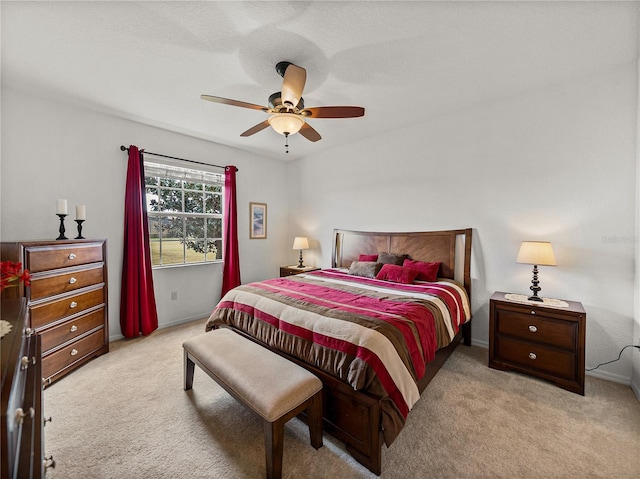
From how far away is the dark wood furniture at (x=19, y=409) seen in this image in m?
0.61

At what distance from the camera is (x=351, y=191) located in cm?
439

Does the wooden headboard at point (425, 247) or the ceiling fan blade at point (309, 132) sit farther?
the wooden headboard at point (425, 247)

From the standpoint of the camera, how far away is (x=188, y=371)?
2.23 metres

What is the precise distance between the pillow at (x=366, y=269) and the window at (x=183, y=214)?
2.33 metres

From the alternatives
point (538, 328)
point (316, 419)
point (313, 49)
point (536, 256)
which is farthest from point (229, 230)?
point (538, 328)

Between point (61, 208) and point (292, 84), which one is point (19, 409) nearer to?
point (292, 84)

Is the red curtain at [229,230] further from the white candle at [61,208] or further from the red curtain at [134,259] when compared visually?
the white candle at [61,208]

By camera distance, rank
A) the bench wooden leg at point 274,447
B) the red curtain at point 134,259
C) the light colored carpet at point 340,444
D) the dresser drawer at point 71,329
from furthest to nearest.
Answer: the red curtain at point 134,259
the dresser drawer at point 71,329
the light colored carpet at point 340,444
the bench wooden leg at point 274,447

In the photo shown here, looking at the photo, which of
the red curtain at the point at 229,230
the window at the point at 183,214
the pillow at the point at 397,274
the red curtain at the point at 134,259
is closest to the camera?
the pillow at the point at 397,274

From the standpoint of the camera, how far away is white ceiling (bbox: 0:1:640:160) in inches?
69.2

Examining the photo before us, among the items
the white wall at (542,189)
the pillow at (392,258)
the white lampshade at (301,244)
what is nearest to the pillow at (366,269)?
the pillow at (392,258)

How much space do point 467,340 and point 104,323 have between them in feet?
13.6

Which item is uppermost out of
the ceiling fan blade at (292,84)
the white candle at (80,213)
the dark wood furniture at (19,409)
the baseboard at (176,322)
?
the ceiling fan blade at (292,84)

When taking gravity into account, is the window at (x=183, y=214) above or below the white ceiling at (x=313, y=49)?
below
